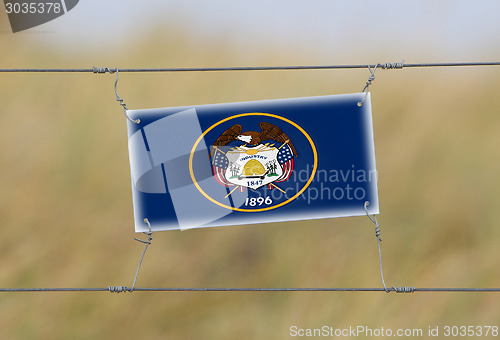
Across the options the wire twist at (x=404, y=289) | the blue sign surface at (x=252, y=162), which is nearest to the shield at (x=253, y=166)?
the blue sign surface at (x=252, y=162)

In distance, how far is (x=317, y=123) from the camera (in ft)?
5.88

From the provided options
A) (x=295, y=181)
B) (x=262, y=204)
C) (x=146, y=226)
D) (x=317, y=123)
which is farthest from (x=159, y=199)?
(x=317, y=123)

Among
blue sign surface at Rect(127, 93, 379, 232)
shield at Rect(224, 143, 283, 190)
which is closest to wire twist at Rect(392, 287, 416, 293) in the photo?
blue sign surface at Rect(127, 93, 379, 232)

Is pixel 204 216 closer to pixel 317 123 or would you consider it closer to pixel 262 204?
pixel 262 204

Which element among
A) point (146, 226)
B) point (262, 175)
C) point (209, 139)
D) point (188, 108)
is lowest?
point (146, 226)

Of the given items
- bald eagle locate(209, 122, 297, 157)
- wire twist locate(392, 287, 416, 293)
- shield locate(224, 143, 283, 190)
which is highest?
bald eagle locate(209, 122, 297, 157)

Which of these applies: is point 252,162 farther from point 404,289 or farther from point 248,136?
point 404,289

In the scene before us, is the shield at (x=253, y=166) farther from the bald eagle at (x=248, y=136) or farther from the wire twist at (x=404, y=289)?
the wire twist at (x=404, y=289)

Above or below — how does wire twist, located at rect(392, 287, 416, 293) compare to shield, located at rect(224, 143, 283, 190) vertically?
below

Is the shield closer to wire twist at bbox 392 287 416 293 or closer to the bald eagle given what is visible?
the bald eagle

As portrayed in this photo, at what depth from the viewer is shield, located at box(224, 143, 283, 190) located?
176 cm

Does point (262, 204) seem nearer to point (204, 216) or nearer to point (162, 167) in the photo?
point (204, 216)

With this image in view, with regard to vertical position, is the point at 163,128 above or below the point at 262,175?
above

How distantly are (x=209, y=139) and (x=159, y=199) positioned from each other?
11.5 inches
